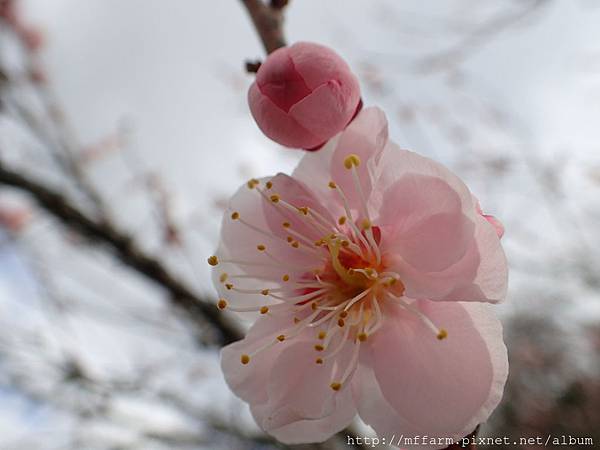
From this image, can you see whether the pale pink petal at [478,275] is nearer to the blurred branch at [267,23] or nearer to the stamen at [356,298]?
the stamen at [356,298]

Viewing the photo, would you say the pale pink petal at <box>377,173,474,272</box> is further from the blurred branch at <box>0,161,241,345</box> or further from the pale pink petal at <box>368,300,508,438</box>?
the blurred branch at <box>0,161,241,345</box>

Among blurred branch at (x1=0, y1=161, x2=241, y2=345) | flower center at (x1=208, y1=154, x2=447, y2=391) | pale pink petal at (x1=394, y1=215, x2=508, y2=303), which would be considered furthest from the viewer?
blurred branch at (x1=0, y1=161, x2=241, y2=345)

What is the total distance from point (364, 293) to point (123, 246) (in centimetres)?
119

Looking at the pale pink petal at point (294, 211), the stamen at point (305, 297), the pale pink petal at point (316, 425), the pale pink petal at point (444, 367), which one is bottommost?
the pale pink petal at point (316, 425)

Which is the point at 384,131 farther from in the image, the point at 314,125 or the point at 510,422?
the point at 510,422

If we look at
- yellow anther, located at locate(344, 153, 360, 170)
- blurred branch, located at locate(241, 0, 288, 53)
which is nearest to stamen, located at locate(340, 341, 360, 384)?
yellow anther, located at locate(344, 153, 360, 170)

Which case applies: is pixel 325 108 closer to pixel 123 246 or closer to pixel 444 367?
pixel 444 367

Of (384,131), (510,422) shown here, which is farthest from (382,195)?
(510,422)

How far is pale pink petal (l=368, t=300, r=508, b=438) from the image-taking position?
56cm

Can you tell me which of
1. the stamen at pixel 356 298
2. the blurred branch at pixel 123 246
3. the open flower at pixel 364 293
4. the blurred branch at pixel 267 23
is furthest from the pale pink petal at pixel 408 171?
the blurred branch at pixel 123 246

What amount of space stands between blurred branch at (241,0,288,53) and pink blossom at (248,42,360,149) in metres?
0.13

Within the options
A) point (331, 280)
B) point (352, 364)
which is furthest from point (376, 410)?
point (331, 280)

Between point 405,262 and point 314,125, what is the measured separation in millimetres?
204

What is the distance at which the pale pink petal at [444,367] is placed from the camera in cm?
56
